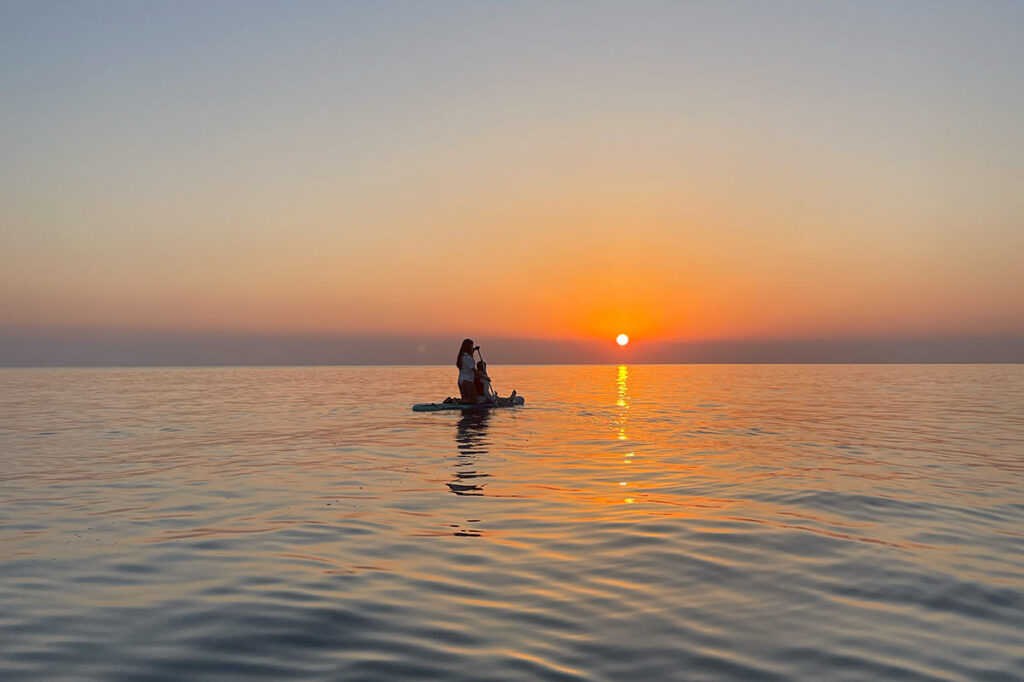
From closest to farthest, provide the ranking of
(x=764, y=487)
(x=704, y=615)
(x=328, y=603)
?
(x=704, y=615), (x=328, y=603), (x=764, y=487)

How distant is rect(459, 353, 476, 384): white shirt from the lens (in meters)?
29.6

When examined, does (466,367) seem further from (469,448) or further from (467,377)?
(469,448)

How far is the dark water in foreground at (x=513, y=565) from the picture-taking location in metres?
5.04

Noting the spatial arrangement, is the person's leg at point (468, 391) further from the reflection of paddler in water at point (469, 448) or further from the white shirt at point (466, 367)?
the reflection of paddler in water at point (469, 448)

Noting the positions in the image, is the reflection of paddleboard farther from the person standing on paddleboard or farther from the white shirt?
the white shirt

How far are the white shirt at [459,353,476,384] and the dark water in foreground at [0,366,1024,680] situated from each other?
12.4 meters

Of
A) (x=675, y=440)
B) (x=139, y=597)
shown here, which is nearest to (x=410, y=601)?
(x=139, y=597)

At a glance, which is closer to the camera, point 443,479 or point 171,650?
point 171,650

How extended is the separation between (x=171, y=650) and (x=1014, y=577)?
799 cm

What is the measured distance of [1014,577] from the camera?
7.01m

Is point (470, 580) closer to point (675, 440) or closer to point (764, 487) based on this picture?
point (764, 487)

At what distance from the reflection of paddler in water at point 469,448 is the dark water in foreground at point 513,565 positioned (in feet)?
0.50

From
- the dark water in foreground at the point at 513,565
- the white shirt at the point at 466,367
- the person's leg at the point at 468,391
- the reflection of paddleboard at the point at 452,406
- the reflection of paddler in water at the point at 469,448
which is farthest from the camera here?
the person's leg at the point at 468,391

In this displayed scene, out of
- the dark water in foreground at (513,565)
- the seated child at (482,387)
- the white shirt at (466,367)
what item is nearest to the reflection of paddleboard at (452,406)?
the seated child at (482,387)
